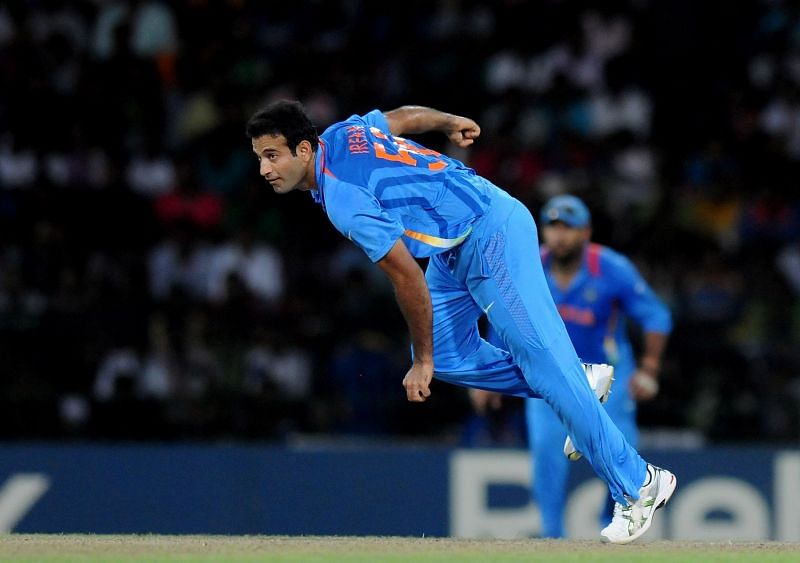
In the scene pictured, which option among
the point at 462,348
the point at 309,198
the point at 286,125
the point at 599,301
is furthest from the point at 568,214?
the point at 309,198

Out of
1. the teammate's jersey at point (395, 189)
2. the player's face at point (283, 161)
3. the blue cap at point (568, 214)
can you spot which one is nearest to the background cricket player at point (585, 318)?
the blue cap at point (568, 214)

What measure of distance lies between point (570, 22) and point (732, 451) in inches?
233

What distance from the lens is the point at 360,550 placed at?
23.0ft

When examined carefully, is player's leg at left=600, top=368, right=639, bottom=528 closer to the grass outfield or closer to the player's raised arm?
the grass outfield

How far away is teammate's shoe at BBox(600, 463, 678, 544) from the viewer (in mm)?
7145

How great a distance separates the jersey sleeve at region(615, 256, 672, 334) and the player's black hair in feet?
11.6

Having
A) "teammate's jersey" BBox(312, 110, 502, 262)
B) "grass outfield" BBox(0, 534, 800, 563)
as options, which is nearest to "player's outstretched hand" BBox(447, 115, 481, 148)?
"teammate's jersey" BBox(312, 110, 502, 262)

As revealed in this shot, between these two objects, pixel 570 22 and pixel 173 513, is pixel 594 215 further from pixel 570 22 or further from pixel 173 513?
pixel 173 513

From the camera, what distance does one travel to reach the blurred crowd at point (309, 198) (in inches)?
479

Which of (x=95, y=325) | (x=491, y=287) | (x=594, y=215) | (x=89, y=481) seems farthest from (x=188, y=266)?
(x=491, y=287)

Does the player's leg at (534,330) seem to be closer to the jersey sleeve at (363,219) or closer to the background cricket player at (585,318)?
the jersey sleeve at (363,219)

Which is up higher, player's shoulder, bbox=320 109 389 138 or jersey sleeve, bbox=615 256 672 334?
player's shoulder, bbox=320 109 389 138

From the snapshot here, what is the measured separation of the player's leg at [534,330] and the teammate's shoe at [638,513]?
204 mm

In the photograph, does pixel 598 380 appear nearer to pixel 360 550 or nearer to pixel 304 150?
pixel 360 550
